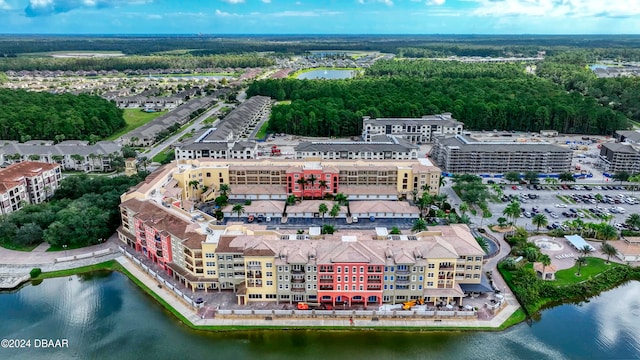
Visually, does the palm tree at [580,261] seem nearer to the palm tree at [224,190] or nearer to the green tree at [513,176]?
the green tree at [513,176]

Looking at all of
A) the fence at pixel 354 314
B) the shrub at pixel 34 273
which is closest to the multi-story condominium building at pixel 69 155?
the shrub at pixel 34 273

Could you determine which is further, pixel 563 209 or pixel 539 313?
pixel 563 209

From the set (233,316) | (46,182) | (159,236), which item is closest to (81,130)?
(46,182)

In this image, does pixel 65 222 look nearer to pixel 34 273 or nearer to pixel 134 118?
pixel 34 273

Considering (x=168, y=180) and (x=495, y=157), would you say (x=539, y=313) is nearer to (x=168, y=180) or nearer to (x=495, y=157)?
(x=495, y=157)

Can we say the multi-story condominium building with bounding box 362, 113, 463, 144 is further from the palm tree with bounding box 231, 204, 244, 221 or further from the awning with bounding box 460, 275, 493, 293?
the awning with bounding box 460, 275, 493, 293
